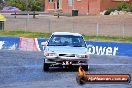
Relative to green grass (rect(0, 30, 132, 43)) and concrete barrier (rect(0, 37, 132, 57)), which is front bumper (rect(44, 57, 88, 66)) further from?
green grass (rect(0, 30, 132, 43))

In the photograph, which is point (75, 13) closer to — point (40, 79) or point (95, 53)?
point (95, 53)

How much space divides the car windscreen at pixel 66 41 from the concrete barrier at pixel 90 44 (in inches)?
369

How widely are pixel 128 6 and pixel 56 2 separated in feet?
80.6

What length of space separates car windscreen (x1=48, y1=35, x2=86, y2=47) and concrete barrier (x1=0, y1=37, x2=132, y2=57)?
9369mm

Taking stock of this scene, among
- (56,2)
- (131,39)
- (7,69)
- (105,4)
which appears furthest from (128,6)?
(7,69)

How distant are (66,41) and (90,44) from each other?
10.6 m

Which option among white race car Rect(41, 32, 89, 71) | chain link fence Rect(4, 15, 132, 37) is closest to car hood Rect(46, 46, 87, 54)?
white race car Rect(41, 32, 89, 71)

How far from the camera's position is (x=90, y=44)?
28938mm

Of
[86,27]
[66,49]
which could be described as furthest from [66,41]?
[86,27]

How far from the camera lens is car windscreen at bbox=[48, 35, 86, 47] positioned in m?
18.3

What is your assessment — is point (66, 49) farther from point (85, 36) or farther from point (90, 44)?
point (85, 36)

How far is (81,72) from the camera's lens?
442 cm

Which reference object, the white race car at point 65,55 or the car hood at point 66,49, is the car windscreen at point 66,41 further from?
the car hood at point 66,49

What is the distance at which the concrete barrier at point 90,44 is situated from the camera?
2804 cm
